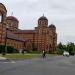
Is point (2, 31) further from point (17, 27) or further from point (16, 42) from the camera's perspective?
point (17, 27)

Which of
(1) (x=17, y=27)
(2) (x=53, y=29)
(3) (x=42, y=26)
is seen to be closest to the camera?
(3) (x=42, y=26)

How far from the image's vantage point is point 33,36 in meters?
122

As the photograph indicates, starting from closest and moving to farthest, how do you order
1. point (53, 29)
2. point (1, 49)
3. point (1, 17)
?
point (1, 49) → point (1, 17) → point (53, 29)

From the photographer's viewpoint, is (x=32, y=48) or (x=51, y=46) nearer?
(x=32, y=48)

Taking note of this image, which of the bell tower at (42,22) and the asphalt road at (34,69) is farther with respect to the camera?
the bell tower at (42,22)

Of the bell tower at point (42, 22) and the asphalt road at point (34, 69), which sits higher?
the bell tower at point (42, 22)

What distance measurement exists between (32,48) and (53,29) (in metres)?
23.4

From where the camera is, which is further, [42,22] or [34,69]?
[42,22]

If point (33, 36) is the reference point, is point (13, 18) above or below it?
above

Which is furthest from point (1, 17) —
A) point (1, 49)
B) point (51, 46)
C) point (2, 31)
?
point (51, 46)

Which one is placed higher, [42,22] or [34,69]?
[42,22]

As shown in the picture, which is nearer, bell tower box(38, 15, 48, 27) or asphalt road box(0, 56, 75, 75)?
asphalt road box(0, 56, 75, 75)

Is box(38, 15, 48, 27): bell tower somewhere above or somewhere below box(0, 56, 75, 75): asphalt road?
above

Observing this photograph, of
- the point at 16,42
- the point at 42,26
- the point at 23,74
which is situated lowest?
the point at 23,74
